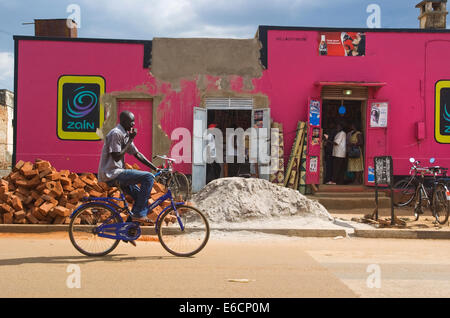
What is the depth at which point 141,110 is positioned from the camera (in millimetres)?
14109

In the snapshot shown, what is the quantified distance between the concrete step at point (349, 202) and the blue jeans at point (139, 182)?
7.72 m

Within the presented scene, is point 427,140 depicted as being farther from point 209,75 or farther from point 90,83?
point 90,83

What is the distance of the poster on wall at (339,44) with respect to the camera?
14.0 meters

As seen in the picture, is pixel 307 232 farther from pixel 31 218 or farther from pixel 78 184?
pixel 31 218

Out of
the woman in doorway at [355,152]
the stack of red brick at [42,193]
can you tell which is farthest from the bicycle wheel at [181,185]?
the woman in doorway at [355,152]

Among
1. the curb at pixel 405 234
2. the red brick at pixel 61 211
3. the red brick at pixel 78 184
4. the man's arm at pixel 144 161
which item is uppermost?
the man's arm at pixel 144 161

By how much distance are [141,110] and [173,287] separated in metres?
10.2

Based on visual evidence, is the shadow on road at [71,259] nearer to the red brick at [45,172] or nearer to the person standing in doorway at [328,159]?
the red brick at [45,172]

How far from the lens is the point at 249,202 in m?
9.45

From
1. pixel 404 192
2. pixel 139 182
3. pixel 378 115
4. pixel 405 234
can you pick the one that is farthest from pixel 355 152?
pixel 139 182

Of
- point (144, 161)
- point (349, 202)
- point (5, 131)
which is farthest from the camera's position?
point (5, 131)

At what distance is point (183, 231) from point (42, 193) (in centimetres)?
439

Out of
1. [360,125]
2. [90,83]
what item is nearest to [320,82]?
[360,125]

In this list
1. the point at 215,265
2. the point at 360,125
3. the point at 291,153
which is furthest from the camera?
the point at 360,125
